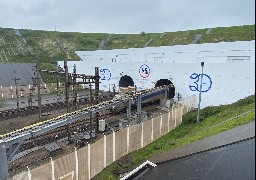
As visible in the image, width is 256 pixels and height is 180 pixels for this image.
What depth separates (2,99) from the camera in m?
30.3

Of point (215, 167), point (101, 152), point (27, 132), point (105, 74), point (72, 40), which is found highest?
point (72, 40)

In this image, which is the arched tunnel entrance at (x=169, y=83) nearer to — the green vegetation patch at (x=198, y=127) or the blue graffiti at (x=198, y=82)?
the blue graffiti at (x=198, y=82)

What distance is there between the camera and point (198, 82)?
2334cm

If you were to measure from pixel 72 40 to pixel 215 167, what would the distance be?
56403 mm

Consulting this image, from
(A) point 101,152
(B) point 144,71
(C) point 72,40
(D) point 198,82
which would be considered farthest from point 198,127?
(C) point 72,40

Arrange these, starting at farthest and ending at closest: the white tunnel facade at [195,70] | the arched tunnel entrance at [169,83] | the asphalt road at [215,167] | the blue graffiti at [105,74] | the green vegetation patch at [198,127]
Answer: the blue graffiti at [105,74] < the arched tunnel entrance at [169,83] < the white tunnel facade at [195,70] < the green vegetation patch at [198,127] < the asphalt road at [215,167]

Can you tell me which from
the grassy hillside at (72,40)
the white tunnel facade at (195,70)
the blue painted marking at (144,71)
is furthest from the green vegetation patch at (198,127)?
the grassy hillside at (72,40)

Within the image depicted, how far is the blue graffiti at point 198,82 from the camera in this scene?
22.2 meters

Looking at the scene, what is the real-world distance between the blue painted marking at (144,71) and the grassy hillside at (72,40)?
2386 centimetres

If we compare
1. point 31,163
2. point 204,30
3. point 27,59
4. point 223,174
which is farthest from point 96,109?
point 204,30

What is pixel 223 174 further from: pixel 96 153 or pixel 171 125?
pixel 171 125

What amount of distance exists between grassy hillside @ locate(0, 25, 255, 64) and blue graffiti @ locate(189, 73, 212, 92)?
26.2 metres

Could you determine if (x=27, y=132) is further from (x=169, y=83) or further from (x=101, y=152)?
(x=169, y=83)

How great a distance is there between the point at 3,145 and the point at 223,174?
8451mm
